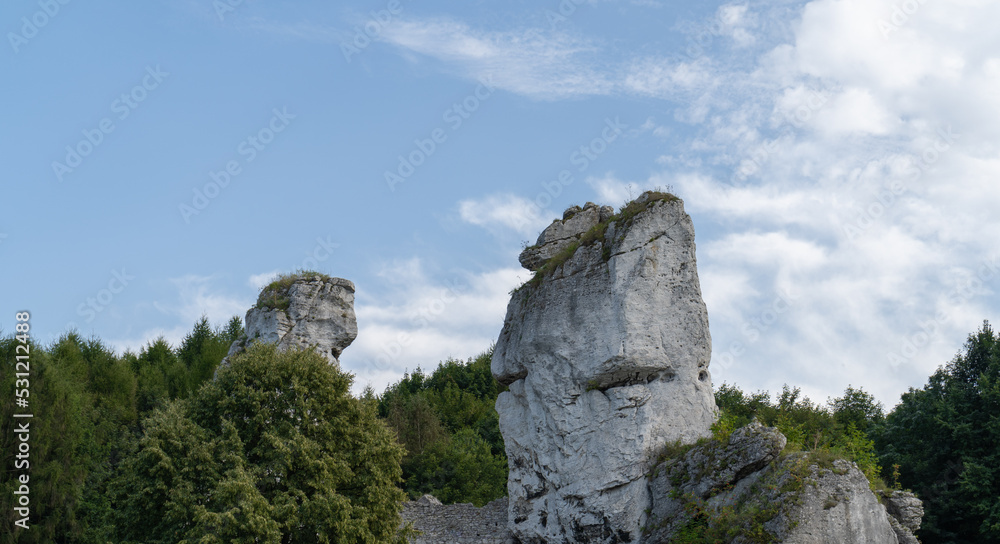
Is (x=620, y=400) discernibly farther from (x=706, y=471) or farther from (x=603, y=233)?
(x=603, y=233)

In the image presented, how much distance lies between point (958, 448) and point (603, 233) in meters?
14.6

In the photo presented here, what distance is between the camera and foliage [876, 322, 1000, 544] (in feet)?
85.5

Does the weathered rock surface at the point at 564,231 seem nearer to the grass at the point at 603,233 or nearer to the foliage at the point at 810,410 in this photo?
the grass at the point at 603,233

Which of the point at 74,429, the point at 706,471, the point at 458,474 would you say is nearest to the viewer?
the point at 706,471

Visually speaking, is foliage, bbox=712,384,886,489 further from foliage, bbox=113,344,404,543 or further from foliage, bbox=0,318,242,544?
foliage, bbox=0,318,242,544

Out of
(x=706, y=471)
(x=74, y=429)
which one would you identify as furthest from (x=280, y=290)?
(x=706, y=471)

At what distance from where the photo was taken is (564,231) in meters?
27.2

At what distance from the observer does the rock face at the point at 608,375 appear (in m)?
21.9

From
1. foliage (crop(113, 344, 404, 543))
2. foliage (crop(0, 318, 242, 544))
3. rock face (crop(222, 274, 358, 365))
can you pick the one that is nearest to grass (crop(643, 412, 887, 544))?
foliage (crop(113, 344, 404, 543))

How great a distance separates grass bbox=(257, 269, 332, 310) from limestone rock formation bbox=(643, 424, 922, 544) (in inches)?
670

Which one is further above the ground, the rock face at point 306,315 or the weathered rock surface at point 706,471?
the rock face at point 306,315

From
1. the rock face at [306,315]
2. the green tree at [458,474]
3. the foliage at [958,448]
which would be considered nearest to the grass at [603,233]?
the rock face at [306,315]

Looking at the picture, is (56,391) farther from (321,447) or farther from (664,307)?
(664,307)

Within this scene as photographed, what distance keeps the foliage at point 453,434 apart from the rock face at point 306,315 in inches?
243
